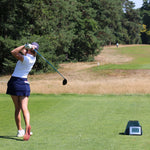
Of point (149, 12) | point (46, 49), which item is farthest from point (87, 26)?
point (149, 12)

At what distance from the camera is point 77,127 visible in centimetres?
770

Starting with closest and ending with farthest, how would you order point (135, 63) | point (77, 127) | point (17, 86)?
1. point (17, 86)
2. point (77, 127)
3. point (135, 63)

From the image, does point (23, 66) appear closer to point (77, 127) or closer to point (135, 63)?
point (77, 127)

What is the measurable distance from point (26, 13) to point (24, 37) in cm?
222

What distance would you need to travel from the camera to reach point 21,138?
6.55 m

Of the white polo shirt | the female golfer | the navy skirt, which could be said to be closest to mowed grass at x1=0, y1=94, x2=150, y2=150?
the female golfer

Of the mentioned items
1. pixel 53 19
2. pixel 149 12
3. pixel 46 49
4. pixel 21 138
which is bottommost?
pixel 21 138

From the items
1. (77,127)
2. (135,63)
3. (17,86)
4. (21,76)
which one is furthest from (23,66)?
(135,63)

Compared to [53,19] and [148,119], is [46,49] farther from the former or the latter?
[148,119]

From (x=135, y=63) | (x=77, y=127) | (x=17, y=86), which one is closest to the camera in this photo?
(x=17, y=86)

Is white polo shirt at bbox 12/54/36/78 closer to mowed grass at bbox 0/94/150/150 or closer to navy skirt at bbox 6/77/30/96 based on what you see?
navy skirt at bbox 6/77/30/96

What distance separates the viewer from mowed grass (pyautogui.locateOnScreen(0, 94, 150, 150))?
19.3ft

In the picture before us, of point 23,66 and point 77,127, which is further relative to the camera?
point 77,127

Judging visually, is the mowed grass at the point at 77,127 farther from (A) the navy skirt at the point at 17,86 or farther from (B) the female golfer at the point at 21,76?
(A) the navy skirt at the point at 17,86
